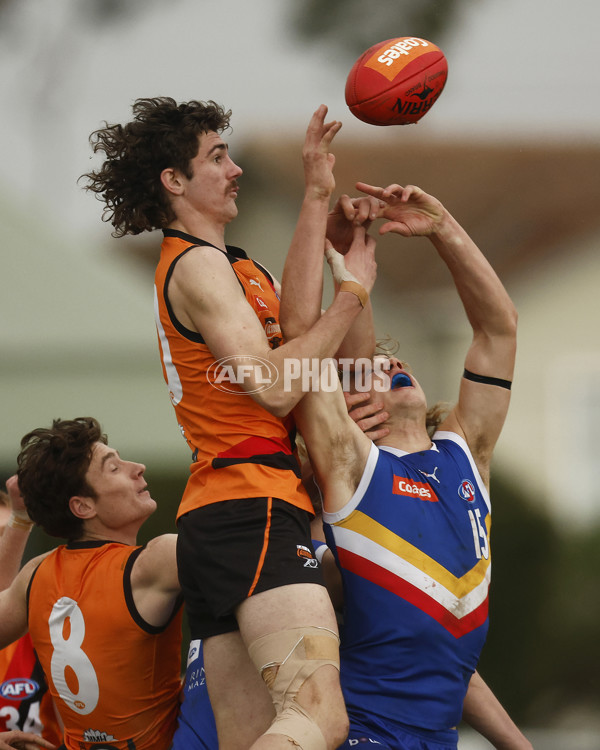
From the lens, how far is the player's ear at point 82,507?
2926 millimetres

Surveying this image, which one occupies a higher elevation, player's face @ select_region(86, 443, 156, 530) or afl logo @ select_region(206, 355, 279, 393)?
afl logo @ select_region(206, 355, 279, 393)

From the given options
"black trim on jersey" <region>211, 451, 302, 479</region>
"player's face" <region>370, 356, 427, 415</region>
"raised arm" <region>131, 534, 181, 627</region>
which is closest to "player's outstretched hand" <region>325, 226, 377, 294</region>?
"player's face" <region>370, 356, 427, 415</region>

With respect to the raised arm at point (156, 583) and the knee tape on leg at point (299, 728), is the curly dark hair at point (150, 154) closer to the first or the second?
the raised arm at point (156, 583)

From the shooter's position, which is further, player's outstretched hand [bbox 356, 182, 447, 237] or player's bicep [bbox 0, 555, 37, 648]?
player's bicep [bbox 0, 555, 37, 648]

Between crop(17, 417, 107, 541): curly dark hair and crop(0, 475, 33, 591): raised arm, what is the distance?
0.20 meters

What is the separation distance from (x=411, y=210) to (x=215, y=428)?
3.44 ft

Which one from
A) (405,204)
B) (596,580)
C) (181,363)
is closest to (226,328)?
(181,363)

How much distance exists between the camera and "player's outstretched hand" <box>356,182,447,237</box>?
9.14 ft

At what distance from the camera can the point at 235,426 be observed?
7.52 feet

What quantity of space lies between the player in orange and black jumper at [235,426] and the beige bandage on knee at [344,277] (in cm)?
1

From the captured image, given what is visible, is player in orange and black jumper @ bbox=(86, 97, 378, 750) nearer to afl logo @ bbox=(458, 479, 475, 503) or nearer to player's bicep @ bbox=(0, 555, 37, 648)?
afl logo @ bbox=(458, 479, 475, 503)

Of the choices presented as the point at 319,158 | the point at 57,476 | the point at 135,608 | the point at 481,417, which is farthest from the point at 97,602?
the point at 319,158

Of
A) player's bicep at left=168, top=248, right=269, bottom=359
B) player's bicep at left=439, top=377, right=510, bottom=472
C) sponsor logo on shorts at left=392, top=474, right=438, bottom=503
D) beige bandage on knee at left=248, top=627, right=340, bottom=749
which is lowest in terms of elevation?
beige bandage on knee at left=248, top=627, right=340, bottom=749

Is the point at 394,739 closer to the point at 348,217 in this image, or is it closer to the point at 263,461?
the point at 263,461
